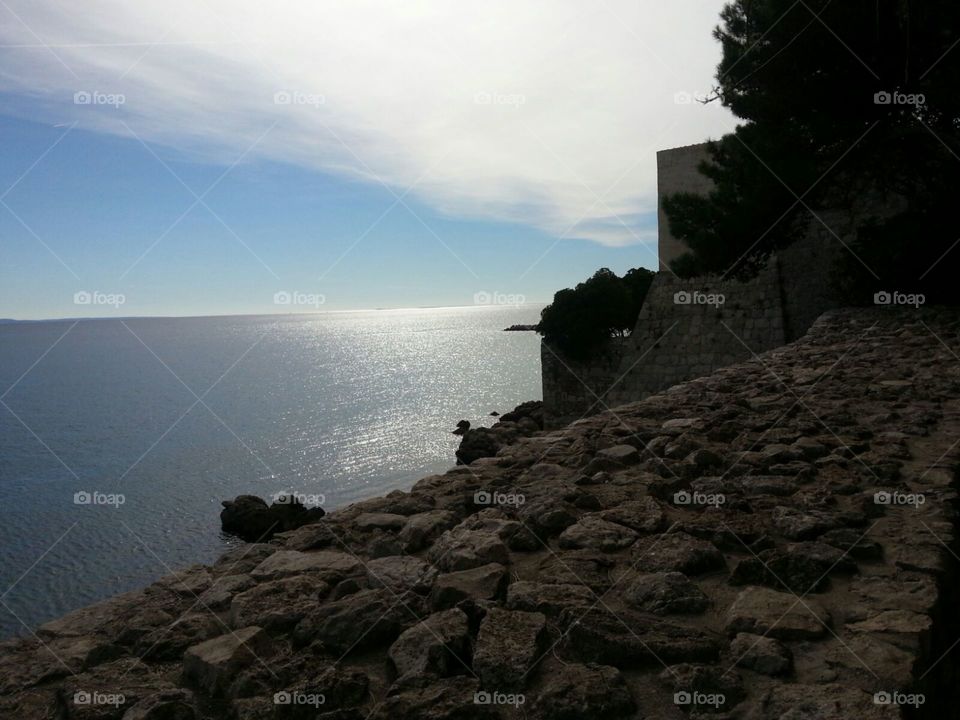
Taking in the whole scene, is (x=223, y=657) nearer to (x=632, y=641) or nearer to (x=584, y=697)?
(x=584, y=697)

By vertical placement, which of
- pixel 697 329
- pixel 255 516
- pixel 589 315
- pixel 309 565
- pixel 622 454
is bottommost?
pixel 255 516

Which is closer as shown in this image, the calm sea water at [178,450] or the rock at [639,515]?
the rock at [639,515]

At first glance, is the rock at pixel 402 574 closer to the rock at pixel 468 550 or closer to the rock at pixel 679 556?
the rock at pixel 468 550

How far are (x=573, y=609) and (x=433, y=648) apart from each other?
49cm

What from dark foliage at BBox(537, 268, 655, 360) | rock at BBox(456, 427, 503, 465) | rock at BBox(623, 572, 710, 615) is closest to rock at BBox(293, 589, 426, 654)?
rock at BBox(623, 572, 710, 615)

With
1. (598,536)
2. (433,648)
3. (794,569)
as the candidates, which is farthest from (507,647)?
(794,569)

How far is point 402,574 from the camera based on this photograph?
106 inches

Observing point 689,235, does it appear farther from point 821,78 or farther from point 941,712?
point 941,712

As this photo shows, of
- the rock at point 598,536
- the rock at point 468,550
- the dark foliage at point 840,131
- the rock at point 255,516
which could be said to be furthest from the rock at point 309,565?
the rock at point 255,516

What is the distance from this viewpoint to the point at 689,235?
1387cm

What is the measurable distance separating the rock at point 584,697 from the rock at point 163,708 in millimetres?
1007

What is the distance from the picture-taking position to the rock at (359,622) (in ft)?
7.34

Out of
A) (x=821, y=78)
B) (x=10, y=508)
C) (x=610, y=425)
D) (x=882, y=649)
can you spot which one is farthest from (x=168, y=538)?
(x=882, y=649)

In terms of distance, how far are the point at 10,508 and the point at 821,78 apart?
2990cm
